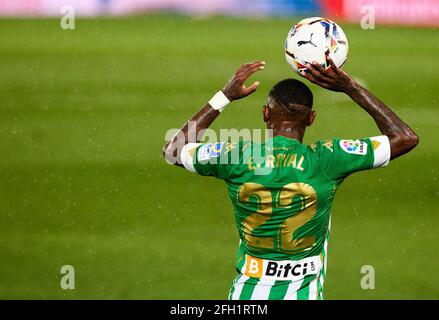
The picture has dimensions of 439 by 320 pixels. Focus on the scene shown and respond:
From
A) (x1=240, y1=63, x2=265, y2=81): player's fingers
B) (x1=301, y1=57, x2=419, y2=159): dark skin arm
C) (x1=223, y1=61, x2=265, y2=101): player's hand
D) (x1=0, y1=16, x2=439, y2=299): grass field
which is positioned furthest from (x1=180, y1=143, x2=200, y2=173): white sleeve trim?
(x1=0, y1=16, x2=439, y2=299): grass field

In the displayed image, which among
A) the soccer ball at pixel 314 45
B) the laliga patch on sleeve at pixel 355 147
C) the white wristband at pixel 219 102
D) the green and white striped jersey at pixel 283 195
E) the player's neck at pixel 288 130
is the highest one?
the soccer ball at pixel 314 45

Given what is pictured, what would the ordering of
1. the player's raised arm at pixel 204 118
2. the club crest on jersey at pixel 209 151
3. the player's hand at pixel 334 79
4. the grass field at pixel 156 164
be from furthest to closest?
1. the grass field at pixel 156 164
2. the player's raised arm at pixel 204 118
3. the club crest on jersey at pixel 209 151
4. the player's hand at pixel 334 79

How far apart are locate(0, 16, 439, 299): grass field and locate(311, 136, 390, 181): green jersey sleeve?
2.64m

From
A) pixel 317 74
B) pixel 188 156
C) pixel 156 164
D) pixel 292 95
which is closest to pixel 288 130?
pixel 292 95

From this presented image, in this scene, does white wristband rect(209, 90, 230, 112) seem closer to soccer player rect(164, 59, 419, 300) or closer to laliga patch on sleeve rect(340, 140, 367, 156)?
soccer player rect(164, 59, 419, 300)

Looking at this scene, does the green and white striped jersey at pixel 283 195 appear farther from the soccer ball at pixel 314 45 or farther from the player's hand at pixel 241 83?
the soccer ball at pixel 314 45

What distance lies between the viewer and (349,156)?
481 centimetres

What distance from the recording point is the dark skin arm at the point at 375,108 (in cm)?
481

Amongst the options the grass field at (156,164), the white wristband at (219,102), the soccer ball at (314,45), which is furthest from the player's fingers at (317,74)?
the grass field at (156,164)

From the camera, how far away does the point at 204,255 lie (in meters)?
7.79

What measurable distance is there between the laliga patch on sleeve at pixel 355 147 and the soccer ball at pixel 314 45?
78cm

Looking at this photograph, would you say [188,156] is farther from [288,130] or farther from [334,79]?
[334,79]

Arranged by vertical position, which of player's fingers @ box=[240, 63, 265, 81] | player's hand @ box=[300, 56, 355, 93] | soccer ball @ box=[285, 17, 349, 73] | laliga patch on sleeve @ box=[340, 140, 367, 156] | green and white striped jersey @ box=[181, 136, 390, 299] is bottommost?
green and white striped jersey @ box=[181, 136, 390, 299]

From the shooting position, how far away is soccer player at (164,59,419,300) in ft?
15.8
